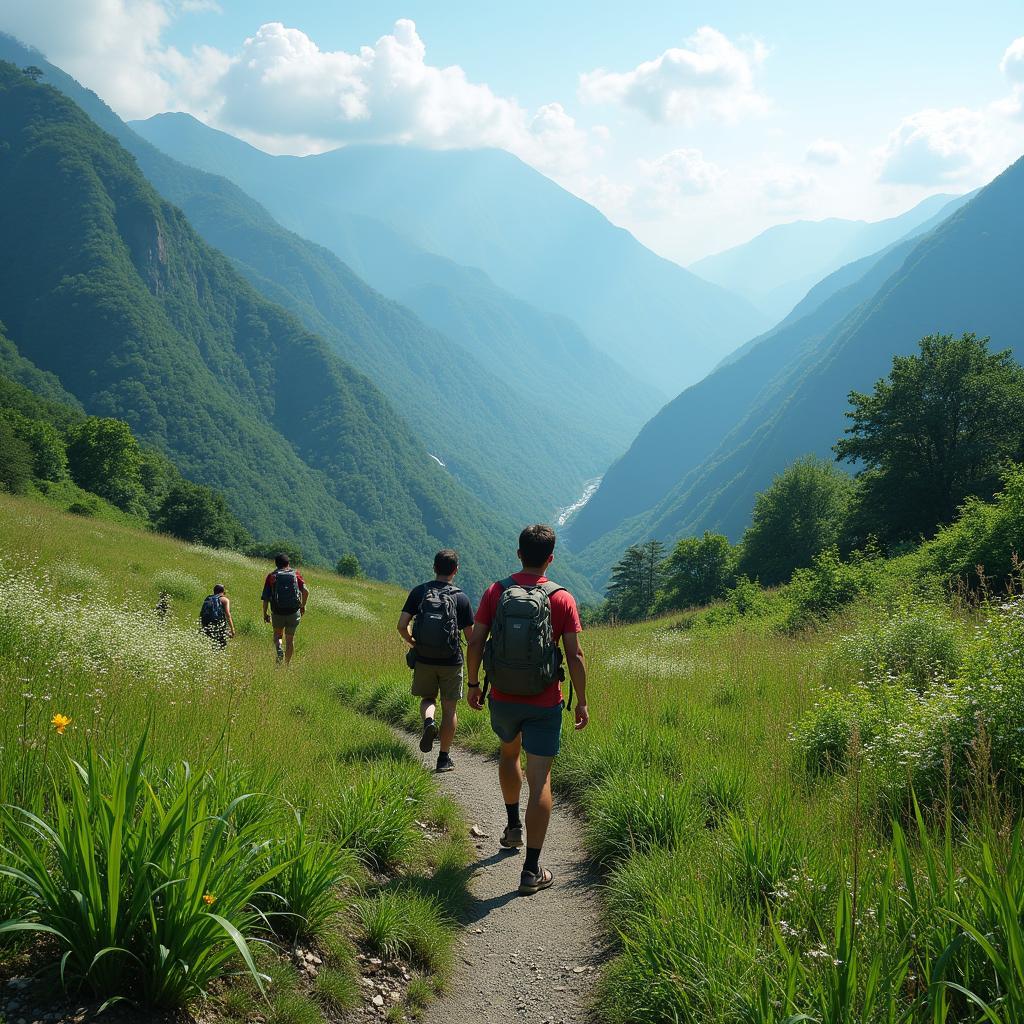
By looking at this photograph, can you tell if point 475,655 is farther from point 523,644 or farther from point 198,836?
point 198,836

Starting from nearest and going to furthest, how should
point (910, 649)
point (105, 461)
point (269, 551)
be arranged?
point (910, 649), point (269, 551), point (105, 461)

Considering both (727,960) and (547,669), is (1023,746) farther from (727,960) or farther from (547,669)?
(547,669)

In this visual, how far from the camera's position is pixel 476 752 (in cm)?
784

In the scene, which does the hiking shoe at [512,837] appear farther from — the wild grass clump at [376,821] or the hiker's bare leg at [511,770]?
the wild grass clump at [376,821]

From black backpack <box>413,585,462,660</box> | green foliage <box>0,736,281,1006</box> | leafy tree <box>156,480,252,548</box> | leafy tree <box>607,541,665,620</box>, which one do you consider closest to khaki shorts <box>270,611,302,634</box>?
black backpack <box>413,585,462,660</box>

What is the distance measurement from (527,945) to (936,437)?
1467 inches

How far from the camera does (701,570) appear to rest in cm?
6456

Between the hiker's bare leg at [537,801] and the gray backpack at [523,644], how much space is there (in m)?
0.53

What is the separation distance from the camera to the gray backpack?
4.47m

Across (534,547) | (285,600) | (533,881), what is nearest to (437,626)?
(534,547)

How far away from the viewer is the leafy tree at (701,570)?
204ft

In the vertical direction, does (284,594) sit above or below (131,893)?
below

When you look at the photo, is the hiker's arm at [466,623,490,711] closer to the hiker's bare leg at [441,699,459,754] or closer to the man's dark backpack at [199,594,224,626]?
the hiker's bare leg at [441,699,459,754]

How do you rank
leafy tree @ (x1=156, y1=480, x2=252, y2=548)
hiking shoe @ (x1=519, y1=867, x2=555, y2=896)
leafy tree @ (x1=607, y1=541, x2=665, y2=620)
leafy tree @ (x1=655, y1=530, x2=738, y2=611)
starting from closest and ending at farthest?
1. hiking shoe @ (x1=519, y1=867, x2=555, y2=896)
2. leafy tree @ (x1=156, y1=480, x2=252, y2=548)
3. leafy tree @ (x1=655, y1=530, x2=738, y2=611)
4. leafy tree @ (x1=607, y1=541, x2=665, y2=620)
